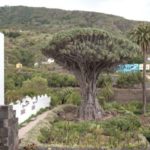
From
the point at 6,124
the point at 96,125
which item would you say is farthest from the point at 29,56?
the point at 6,124

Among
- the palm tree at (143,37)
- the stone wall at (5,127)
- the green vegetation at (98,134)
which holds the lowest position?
the green vegetation at (98,134)

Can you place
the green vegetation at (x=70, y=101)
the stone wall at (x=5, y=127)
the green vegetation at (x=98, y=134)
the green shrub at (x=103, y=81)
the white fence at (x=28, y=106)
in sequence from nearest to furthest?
the stone wall at (x=5, y=127) → the green vegetation at (x=98, y=134) → the green vegetation at (x=70, y=101) → the white fence at (x=28, y=106) → the green shrub at (x=103, y=81)

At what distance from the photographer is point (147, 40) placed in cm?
5559

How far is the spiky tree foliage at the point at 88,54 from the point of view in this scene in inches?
1485

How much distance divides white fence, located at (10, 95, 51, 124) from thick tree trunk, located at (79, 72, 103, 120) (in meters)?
4.03

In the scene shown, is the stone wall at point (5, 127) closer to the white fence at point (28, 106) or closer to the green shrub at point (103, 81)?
the white fence at point (28, 106)

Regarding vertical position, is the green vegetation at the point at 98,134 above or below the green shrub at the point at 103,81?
below

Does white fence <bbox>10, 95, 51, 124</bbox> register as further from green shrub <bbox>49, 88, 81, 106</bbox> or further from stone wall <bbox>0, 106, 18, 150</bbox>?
stone wall <bbox>0, 106, 18, 150</bbox>

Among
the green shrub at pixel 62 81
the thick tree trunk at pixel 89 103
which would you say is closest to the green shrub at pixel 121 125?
the thick tree trunk at pixel 89 103

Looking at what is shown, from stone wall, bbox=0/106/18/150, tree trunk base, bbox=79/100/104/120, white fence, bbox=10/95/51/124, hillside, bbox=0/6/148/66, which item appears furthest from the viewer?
hillside, bbox=0/6/148/66

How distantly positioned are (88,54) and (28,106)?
632cm

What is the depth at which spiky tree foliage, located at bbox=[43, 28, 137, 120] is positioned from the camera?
3772 centimetres

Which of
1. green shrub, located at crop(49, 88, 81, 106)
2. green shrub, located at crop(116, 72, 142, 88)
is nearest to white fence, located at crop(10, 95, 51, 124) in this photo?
green shrub, located at crop(49, 88, 81, 106)

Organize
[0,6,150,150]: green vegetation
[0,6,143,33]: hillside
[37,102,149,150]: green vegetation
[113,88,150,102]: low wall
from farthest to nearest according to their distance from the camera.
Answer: [0,6,143,33]: hillside, [113,88,150,102]: low wall, [0,6,150,150]: green vegetation, [37,102,149,150]: green vegetation
